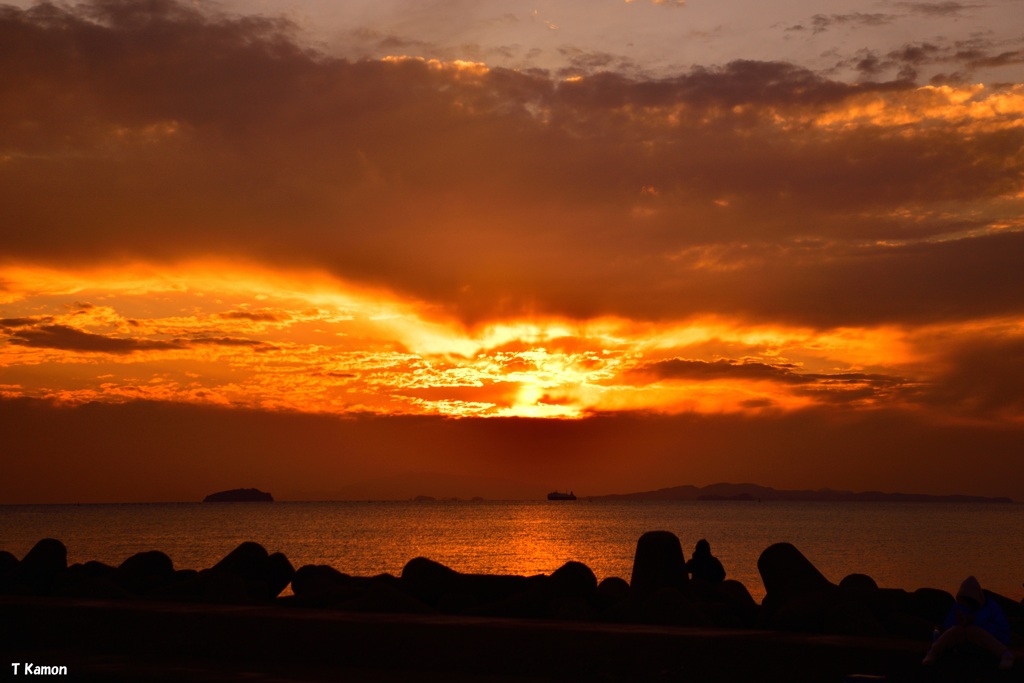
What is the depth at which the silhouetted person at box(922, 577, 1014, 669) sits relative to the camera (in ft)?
26.7

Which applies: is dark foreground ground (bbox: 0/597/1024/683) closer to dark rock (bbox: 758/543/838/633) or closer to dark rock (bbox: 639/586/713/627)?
dark rock (bbox: 639/586/713/627)

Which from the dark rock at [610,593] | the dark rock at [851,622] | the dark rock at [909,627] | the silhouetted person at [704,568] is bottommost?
the dark rock at [909,627]

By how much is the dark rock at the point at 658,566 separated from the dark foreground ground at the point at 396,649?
666 centimetres

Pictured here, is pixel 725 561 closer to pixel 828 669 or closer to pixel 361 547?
pixel 361 547

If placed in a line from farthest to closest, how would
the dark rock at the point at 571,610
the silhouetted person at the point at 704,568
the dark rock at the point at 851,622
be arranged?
1. the silhouetted person at the point at 704,568
2. the dark rock at the point at 571,610
3. the dark rock at the point at 851,622

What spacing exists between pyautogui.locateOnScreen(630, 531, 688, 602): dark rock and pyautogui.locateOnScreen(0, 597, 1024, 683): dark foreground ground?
6.66m

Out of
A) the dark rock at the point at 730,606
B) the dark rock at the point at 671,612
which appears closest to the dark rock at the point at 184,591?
the dark rock at the point at 671,612

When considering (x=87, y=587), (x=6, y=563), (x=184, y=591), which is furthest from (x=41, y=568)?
(x=184, y=591)

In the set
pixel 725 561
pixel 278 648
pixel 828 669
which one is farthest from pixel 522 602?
pixel 725 561

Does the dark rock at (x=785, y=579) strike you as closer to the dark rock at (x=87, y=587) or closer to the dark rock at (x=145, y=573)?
the dark rock at (x=87, y=587)

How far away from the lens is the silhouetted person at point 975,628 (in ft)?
26.7

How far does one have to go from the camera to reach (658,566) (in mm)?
16656

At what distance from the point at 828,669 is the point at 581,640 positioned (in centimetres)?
205

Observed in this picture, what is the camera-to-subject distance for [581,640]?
9.12 meters
